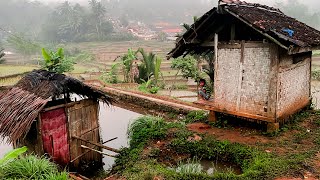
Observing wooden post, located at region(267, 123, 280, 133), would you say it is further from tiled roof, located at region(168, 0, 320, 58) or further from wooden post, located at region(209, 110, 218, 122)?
tiled roof, located at region(168, 0, 320, 58)

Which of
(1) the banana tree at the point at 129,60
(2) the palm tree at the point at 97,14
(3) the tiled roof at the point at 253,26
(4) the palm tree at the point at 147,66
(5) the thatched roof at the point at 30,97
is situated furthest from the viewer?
(2) the palm tree at the point at 97,14

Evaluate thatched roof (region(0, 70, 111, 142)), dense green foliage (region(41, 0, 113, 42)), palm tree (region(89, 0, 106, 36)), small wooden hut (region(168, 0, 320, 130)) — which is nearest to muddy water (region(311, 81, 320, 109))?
small wooden hut (region(168, 0, 320, 130))

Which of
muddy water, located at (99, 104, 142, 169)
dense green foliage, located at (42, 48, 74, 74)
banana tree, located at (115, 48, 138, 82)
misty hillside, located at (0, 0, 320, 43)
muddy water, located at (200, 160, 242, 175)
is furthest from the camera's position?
misty hillside, located at (0, 0, 320, 43)

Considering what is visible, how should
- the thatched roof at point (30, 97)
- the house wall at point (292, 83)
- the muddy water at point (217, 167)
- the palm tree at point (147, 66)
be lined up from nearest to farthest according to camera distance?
the muddy water at point (217, 167) → the thatched roof at point (30, 97) → the house wall at point (292, 83) → the palm tree at point (147, 66)

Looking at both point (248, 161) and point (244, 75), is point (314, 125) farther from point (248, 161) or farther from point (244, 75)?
point (248, 161)

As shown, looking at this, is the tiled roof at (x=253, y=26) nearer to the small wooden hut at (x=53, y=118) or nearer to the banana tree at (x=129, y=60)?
the small wooden hut at (x=53, y=118)

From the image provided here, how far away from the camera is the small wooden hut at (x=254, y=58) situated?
752 cm

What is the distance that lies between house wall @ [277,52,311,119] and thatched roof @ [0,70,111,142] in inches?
183

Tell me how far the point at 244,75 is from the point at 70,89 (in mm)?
4526

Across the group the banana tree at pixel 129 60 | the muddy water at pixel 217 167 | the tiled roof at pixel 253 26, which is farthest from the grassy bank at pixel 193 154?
the banana tree at pixel 129 60

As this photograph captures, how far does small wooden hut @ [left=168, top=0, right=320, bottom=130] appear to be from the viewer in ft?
24.7

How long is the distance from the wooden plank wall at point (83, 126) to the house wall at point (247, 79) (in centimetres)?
353

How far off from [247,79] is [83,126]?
15.0 ft

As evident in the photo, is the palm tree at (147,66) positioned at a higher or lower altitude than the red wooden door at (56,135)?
higher
